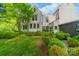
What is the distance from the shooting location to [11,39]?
5.20 feet

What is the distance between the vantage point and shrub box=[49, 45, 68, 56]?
1.55 metres

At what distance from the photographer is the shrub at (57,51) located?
155 centimetres

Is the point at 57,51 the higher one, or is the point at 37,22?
the point at 37,22

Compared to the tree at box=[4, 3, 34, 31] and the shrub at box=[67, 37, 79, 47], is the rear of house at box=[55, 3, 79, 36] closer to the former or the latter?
the shrub at box=[67, 37, 79, 47]

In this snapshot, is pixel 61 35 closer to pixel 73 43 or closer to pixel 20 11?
pixel 73 43

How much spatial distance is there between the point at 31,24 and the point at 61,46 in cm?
32

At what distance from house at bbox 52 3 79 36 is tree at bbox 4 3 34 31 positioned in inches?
8.8

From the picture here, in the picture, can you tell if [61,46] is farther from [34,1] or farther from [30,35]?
[34,1]

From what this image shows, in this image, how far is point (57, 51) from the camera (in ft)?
5.10

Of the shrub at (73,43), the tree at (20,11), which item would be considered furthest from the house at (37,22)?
the shrub at (73,43)

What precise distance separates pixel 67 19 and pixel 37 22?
265 millimetres

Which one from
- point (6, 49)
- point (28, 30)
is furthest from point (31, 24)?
point (6, 49)

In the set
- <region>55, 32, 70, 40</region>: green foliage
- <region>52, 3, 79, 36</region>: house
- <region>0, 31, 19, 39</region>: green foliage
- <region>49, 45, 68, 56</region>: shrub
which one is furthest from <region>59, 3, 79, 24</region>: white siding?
<region>0, 31, 19, 39</region>: green foliage

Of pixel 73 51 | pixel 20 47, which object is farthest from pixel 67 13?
pixel 20 47
